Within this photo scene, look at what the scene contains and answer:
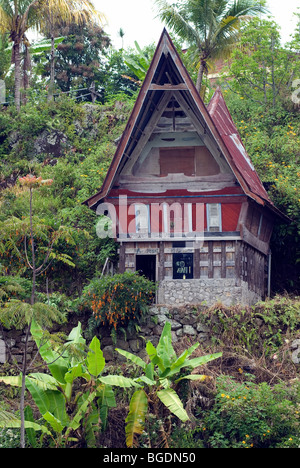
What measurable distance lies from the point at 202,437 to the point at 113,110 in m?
20.3

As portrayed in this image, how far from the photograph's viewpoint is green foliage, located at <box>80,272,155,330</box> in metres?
19.3

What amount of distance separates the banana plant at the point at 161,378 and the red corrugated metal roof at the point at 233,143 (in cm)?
616

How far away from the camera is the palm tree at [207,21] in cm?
3253

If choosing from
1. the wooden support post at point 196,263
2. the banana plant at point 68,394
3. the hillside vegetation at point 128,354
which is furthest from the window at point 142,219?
the banana plant at point 68,394

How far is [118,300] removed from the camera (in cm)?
1948

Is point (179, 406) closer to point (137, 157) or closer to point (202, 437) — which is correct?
point (202, 437)

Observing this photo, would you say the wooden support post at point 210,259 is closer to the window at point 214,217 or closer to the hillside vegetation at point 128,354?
the window at point 214,217

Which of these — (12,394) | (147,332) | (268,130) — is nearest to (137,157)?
(147,332)

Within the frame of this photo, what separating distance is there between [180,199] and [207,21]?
13088 mm

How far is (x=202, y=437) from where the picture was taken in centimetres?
1722

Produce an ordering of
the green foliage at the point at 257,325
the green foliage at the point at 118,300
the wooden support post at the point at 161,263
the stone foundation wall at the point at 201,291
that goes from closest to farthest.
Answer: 1. the green foliage at the point at 118,300
2. the green foliage at the point at 257,325
3. the stone foundation wall at the point at 201,291
4. the wooden support post at the point at 161,263

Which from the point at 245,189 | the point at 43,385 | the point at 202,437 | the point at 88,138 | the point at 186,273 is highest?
the point at 88,138

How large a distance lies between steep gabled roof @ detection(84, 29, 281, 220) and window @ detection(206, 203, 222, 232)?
114 cm

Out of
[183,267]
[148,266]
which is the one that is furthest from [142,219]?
[148,266]
